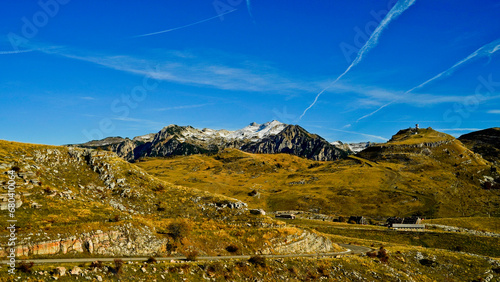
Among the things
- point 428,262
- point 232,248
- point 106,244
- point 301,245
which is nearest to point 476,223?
point 428,262

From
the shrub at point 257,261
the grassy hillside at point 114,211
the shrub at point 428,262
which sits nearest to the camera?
the grassy hillside at point 114,211

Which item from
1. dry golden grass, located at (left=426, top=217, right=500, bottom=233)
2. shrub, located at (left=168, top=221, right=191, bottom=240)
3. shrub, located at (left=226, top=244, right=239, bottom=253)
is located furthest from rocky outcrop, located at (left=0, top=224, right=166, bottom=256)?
dry golden grass, located at (left=426, top=217, right=500, bottom=233)

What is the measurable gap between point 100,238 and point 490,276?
83.4 m

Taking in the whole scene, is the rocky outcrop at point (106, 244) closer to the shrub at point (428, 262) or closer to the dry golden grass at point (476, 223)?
the shrub at point (428, 262)

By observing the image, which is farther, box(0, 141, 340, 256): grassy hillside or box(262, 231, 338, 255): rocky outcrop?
box(262, 231, 338, 255): rocky outcrop

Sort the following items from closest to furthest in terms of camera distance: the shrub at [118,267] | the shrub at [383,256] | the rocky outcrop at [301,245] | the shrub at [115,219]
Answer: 1. the shrub at [118,267]
2. the shrub at [115,219]
3. the rocky outcrop at [301,245]
4. the shrub at [383,256]

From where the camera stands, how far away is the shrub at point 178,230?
166 feet

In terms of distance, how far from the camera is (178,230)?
168 ft

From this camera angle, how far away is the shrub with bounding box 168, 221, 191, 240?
50.7 meters

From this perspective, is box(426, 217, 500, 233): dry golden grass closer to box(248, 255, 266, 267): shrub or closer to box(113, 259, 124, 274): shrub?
box(248, 255, 266, 267): shrub

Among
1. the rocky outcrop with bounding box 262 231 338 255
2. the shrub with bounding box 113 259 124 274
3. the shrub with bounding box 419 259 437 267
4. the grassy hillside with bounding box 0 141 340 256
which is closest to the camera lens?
the shrub with bounding box 113 259 124 274

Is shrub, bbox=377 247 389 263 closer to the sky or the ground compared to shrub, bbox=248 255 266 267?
closer to the ground

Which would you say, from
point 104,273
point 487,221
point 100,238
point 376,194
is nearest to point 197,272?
point 104,273

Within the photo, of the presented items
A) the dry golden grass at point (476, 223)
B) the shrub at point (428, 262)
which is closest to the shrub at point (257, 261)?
the shrub at point (428, 262)
